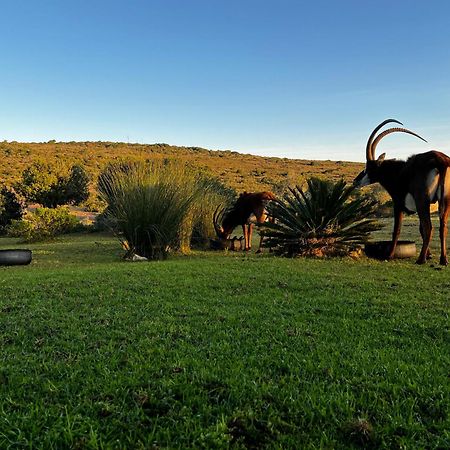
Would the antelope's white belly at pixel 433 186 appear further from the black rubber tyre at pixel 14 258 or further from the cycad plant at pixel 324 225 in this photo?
the black rubber tyre at pixel 14 258

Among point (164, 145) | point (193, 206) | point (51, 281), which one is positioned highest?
point (164, 145)

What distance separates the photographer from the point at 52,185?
2934 centimetres

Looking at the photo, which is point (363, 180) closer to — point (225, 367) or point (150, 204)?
point (150, 204)

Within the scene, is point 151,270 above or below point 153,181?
below

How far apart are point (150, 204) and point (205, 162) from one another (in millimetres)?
58036

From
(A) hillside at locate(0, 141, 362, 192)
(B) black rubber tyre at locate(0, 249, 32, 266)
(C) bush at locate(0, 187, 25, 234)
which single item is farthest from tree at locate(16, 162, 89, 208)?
(B) black rubber tyre at locate(0, 249, 32, 266)

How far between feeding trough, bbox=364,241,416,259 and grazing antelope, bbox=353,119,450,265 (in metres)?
0.14

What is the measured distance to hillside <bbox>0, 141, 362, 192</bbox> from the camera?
48.9 m

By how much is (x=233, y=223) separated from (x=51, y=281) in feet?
20.0

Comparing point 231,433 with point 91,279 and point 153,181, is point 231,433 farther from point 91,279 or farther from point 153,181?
point 153,181

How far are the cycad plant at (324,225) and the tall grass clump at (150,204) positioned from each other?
189cm

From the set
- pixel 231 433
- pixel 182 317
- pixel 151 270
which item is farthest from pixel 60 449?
pixel 151 270

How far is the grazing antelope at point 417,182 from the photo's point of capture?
24.8 ft

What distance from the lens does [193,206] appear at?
10.0 metres
